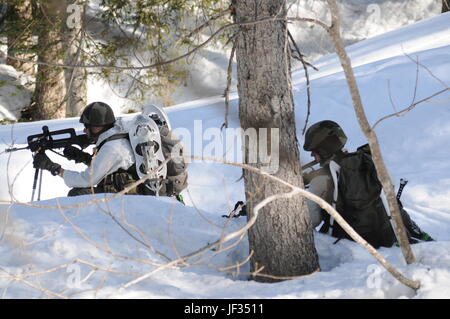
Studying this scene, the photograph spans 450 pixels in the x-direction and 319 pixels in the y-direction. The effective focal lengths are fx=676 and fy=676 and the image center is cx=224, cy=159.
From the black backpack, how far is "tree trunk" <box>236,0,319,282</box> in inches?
22.0

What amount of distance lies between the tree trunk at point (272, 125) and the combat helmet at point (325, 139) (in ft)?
2.56

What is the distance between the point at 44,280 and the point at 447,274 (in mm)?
2373

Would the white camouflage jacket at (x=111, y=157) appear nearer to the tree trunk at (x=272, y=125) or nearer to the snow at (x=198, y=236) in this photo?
the snow at (x=198, y=236)

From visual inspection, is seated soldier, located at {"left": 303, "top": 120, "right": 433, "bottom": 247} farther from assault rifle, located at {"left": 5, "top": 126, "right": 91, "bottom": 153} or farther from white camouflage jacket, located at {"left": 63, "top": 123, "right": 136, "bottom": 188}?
assault rifle, located at {"left": 5, "top": 126, "right": 91, "bottom": 153}

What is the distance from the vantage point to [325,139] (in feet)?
16.7

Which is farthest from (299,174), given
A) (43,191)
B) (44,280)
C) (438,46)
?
(438,46)

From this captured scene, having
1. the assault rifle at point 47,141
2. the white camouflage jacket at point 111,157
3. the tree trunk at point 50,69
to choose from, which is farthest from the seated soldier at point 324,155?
the tree trunk at point 50,69

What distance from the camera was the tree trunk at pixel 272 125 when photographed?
4172 mm

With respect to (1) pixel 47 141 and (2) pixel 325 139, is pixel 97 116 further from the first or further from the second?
(2) pixel 325 139

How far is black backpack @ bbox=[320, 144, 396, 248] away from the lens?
484 cm

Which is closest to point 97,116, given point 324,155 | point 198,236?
point 198,236
